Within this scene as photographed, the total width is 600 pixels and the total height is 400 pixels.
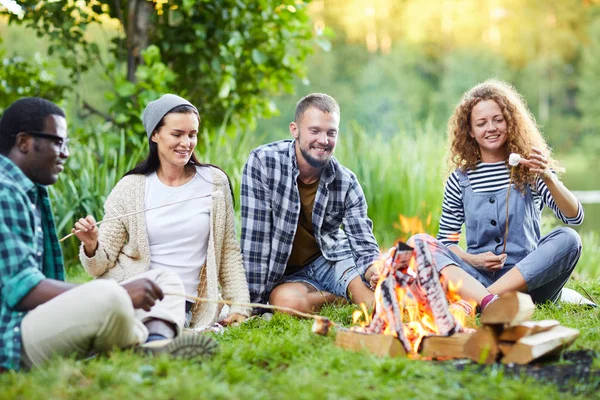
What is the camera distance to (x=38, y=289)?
2.50 metres

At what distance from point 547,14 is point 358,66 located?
29.1ft

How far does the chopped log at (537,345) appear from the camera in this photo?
2648 millimetres

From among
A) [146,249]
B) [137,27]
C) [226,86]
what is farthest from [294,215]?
[137,27]

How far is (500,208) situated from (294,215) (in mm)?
1201

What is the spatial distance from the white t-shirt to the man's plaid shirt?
13.9 inches

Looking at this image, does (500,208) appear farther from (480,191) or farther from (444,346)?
(444,346)

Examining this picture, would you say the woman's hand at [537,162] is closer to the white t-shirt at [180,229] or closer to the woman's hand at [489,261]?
the woman's hand at [489,261]

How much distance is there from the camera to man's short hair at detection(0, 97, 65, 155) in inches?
103

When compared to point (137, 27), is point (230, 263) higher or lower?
lower

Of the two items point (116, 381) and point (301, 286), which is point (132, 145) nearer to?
point (301, 286)

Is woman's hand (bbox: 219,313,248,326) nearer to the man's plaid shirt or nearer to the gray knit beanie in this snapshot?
the man's plaid shirt

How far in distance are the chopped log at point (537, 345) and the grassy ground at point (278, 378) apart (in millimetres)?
108

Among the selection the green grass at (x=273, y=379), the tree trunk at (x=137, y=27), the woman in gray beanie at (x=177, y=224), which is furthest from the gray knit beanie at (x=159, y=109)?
the tree trunk at (x=137, y=27)

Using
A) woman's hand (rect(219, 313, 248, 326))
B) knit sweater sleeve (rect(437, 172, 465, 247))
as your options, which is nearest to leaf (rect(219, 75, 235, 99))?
knit sweater sleeve (rect(437, 172, 465, 247))
